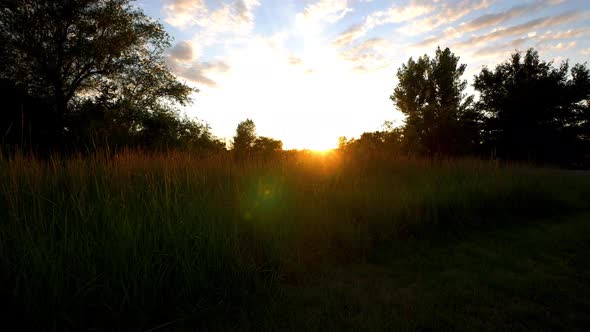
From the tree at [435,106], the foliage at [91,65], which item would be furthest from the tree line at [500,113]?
the foliage at [91,65]

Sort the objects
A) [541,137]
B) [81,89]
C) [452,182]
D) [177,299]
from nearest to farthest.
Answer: [177,299], [452,182], [81,89], [541,137]

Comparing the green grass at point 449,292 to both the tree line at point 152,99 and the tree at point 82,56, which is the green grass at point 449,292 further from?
the tree at point 82,56

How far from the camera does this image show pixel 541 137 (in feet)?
77.5

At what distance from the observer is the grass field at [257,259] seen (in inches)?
82.3

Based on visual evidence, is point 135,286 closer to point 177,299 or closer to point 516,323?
point 177,299

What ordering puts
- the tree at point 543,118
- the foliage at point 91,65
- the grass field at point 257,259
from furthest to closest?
the tree at point 543,118, the foliage at point 91,65, the grass field at point 257,259

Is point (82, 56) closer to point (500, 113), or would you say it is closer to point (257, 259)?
point (257, 259)

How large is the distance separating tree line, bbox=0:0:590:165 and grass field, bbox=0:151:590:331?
1474 millimetres

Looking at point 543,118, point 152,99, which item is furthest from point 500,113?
point 152,99

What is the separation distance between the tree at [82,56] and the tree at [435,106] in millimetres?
21377

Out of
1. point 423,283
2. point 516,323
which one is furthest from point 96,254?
point 516,323

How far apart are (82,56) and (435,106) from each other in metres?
28.1

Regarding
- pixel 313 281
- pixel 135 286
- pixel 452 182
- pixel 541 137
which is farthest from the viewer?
pixel 541 137

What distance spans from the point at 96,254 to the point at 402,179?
23.0ft
